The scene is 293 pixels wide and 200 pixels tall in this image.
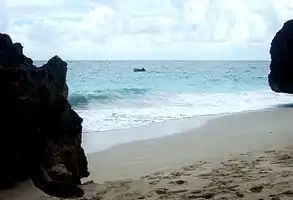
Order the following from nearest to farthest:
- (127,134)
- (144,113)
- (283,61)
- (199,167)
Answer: (199,167) < (127,134) < (144,113) < (283,61)

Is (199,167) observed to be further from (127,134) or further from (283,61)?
(283,61)

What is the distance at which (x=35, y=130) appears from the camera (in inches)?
203

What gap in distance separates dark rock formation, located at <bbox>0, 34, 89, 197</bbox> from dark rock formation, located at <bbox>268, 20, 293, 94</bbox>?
1625 centimetres

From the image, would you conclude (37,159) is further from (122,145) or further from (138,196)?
(122,145)

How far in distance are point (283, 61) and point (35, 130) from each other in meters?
17.7

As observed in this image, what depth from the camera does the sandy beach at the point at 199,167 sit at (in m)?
5.23

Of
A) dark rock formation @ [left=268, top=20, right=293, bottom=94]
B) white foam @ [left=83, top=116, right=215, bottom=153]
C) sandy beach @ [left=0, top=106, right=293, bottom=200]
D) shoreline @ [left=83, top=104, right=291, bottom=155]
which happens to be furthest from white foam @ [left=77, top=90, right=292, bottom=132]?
sandy beach @ [left=0, top=106, right=293, bottom=200]

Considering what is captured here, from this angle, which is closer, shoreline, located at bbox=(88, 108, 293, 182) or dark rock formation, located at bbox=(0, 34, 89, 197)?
dark rock formation, located at bbox=(0, 34, 89, 197)

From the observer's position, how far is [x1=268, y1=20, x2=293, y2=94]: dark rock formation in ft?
66.9

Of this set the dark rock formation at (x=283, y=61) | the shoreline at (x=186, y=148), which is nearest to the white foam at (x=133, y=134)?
the shoreline at (x=186, y=148)

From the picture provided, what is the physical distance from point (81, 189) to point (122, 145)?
15.0 feet

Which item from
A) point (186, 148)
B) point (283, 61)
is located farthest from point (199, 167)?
point (283, 61)

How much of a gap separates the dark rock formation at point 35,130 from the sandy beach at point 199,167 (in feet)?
0.79

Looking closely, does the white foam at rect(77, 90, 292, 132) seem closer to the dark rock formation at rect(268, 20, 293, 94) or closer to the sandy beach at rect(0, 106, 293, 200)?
the dark rock formation at rect(268, 20, 293, 94)
